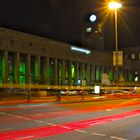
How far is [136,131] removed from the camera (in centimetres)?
1498

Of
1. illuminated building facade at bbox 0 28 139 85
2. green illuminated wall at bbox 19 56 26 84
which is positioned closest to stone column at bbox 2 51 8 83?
illuminated building facade at bbox 0 28 139 85

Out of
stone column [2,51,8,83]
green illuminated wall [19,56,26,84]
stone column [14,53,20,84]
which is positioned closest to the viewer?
stone column [2,51,8,83]

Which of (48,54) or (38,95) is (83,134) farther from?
(48,54)

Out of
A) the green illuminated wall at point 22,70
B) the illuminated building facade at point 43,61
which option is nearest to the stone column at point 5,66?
the illuminated building facade at point 43,61

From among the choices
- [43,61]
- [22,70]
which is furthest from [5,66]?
[43,61]

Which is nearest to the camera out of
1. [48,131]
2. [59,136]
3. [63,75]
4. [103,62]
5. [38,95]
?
[59,136]

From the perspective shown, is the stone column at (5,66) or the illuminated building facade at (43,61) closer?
the stone column at (5,66)

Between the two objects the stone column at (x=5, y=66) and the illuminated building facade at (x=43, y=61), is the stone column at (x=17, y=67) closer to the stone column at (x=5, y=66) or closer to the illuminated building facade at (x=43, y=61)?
the illuminated building facade at (x=43, y=61)

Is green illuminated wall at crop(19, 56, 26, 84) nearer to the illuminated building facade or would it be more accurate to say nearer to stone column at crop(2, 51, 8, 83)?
the illuminated building facade

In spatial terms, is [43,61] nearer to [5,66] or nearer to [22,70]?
[22,70]

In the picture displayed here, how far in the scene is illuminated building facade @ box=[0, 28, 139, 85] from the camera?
72.3 meters

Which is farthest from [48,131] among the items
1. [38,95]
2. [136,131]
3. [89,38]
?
[89,38]

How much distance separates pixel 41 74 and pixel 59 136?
7091 cm

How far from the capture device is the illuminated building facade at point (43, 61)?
237ft
